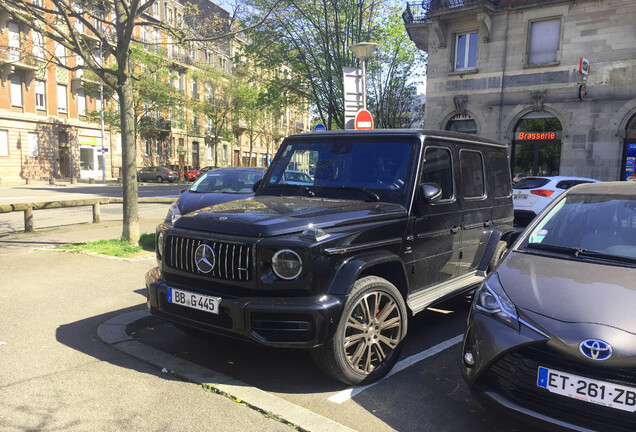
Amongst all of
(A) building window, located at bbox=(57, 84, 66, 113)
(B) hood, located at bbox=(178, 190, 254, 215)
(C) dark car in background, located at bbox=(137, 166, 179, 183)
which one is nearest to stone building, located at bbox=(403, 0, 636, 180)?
(B) hood, located at bbox=(178, 190, 254, 215)

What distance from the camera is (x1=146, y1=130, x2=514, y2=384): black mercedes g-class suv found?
3.29 metres

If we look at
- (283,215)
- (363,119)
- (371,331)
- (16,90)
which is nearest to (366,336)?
(371,331)

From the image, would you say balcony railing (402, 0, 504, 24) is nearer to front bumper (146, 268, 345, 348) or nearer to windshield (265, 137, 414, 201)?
windshield (265, 137, 414, 201)

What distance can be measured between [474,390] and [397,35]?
24902 mm

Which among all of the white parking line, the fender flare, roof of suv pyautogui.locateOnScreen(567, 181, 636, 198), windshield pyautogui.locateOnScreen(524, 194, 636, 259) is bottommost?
the white parking line

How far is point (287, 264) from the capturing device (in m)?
3.29

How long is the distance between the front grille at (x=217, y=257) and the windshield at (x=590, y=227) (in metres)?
2.15

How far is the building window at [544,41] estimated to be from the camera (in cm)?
2042

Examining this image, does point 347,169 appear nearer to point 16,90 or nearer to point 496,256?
point 496,256

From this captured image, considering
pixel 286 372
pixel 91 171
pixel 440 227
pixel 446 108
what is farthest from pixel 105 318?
pixel 91 171

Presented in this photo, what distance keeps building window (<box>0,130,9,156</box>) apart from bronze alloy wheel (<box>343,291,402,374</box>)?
39.8m

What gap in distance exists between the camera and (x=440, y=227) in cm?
458

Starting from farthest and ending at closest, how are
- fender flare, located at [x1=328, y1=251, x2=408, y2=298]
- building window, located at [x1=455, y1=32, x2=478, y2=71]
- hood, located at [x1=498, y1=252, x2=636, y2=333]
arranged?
1. building window, located at [x1=455, y1=32, x2=478, y2=71]
2. fender flare, located at [x1=328, y1=251, x2=408, y2=298]
3. hood, located at [x1=498, y1=252, x2=636, y2=333]

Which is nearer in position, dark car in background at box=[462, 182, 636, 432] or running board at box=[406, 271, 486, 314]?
dark car in background at box=[462, 182, 636, 432]
